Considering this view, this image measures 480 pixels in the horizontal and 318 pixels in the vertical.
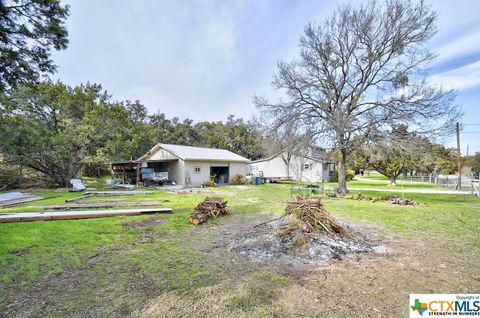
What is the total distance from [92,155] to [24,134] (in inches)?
241

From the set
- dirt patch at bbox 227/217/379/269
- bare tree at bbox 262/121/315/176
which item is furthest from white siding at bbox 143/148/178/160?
dirt patch at bbox 227/217/379/269

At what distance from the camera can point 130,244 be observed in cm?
506

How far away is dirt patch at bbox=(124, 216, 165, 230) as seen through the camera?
6.61 meters

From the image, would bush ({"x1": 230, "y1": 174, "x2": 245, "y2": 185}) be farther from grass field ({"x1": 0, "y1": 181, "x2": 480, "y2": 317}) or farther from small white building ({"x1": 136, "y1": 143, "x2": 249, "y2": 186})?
grass field ({"x1": 0, "y1": 181, "x2": 480, "y2": 317})

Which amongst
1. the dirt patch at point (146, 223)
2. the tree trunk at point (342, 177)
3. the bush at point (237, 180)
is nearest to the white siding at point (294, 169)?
the bush at point (237, 180)

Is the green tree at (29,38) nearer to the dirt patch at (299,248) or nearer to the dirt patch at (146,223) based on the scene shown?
the dirt patch at (146,223)

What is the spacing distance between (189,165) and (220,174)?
4.75 metres

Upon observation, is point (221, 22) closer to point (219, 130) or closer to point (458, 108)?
point (458, 108)

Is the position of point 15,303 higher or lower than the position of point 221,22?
lower

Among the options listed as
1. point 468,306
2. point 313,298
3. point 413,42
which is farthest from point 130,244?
point 413,42

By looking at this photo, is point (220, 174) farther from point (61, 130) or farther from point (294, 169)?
point (61, 130)

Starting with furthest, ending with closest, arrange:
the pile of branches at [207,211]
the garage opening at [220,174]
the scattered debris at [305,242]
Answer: the garage opening at [220,174] → the pile of branches at [207,211] → the scattered debris at [305,242]

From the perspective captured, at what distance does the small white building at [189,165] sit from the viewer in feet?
63.8

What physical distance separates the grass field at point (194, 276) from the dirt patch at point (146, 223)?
0.61m
